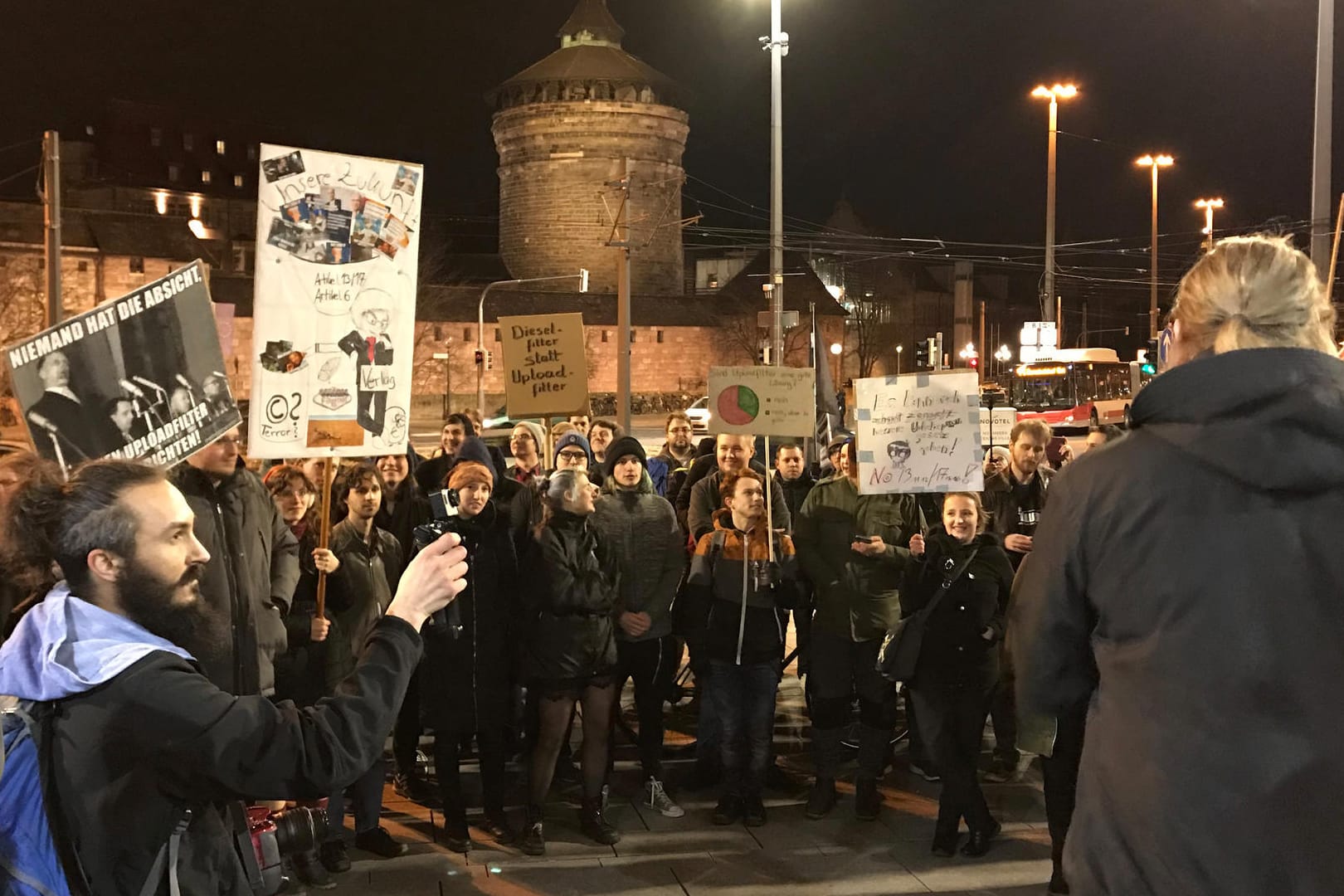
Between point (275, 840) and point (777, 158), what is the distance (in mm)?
19241

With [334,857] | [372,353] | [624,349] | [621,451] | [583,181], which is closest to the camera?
[372,353]

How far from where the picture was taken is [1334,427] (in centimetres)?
192

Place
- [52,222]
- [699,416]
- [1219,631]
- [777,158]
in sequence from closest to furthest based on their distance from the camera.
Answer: [1219,631] → [52,222] → [777,158] → [699,416]

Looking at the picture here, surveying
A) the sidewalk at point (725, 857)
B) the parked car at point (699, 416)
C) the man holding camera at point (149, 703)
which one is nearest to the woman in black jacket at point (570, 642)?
the sidewalk at point (725, 857)

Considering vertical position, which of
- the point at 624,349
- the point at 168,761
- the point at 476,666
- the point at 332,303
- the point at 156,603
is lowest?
the point at 476,666

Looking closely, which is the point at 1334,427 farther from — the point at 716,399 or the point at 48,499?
the point at 716,399

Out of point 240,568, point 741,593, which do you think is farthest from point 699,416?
point 240,568

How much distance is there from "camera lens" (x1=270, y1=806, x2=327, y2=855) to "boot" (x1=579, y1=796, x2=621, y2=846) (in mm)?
3411

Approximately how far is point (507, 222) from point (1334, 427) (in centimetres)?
6543

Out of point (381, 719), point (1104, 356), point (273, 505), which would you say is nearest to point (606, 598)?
point (273, 505)

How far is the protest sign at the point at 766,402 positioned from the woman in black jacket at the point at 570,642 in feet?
6.32

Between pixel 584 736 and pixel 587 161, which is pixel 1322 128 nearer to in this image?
pixel 584 736

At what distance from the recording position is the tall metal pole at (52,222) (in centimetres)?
1625

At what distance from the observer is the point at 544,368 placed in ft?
31.5
